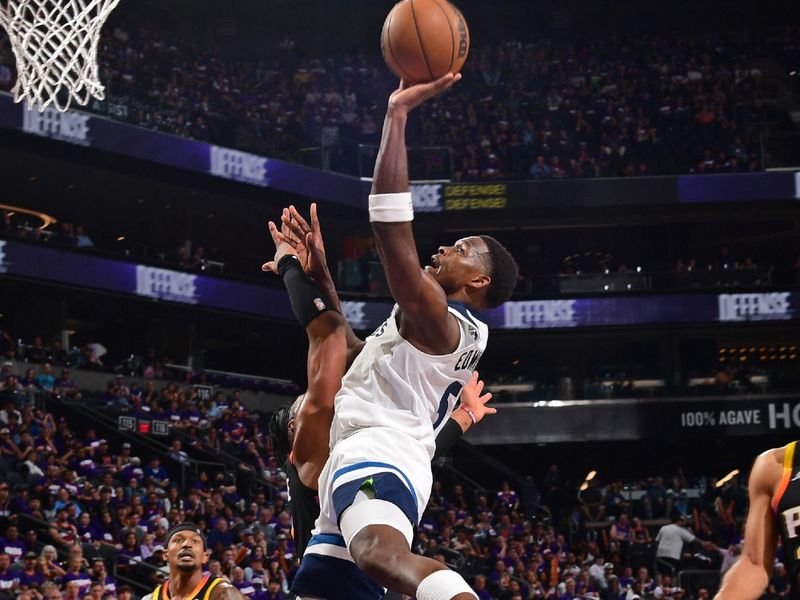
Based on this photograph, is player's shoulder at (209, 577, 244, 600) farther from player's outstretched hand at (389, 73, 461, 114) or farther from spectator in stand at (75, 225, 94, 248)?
spectator in stand at (75, 225, 94, 248)

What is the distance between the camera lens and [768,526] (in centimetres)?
427

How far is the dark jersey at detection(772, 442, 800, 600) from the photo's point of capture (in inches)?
164

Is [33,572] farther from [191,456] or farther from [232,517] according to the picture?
[191,456]

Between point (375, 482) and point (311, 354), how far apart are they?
96 centimetres

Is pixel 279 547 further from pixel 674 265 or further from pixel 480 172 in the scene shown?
pixel 674 265

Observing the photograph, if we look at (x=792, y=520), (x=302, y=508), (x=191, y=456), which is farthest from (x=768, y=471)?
(x=191, y=456)

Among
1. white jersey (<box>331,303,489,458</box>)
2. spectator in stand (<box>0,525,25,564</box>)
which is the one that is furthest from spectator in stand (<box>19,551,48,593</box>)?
white jersey (<box>331,303,489,458</box>)

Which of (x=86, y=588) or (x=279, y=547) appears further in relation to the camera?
(x=279, y=547)

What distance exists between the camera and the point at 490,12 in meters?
35.7

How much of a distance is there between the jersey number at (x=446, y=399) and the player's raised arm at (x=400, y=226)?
1.19 ft

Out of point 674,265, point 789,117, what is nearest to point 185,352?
point 674,265

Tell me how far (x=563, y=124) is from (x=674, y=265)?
14.6ft

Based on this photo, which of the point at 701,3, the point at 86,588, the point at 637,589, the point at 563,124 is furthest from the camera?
the point at 701,3

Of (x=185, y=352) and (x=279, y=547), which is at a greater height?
(x=185, y=352)
